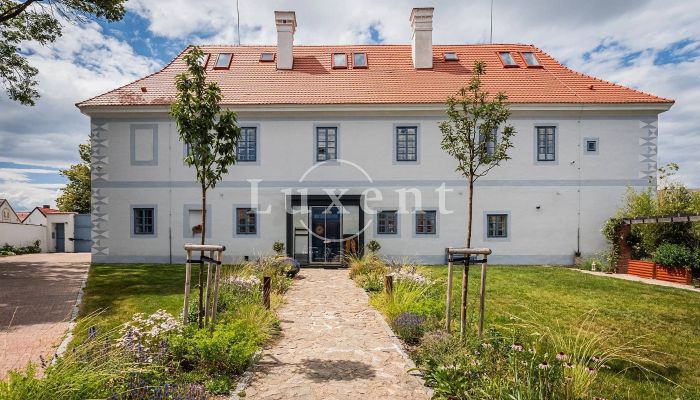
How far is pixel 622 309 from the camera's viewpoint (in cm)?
876

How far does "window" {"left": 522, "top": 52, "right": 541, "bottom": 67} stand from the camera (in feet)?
64.3

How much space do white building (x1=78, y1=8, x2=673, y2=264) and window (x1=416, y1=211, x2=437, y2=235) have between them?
64 mm

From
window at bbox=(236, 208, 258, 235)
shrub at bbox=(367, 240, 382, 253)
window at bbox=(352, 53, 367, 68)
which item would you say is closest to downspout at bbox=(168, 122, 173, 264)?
window at bbox=(236, 208, 258, 235)

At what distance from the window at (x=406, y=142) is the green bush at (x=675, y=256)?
975 centimetres

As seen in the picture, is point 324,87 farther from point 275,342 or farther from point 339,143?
point 275,342

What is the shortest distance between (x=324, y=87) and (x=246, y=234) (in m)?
7.79

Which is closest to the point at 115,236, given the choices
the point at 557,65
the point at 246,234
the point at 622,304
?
the point at 246,234

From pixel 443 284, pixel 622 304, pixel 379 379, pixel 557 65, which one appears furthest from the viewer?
pixel 557 65

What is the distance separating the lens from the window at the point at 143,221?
55.8ft

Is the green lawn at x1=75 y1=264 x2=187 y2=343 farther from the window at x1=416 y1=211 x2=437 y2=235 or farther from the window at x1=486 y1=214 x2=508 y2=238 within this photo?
the window at x1=486 y1=214 x2=508 y2=238

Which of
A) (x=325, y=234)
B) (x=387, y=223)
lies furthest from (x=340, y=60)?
(x=325, y=234)

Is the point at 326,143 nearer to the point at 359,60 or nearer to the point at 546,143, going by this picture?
the point at 359,60

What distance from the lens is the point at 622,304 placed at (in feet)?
30.4

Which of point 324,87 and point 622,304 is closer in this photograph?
point 622,304
